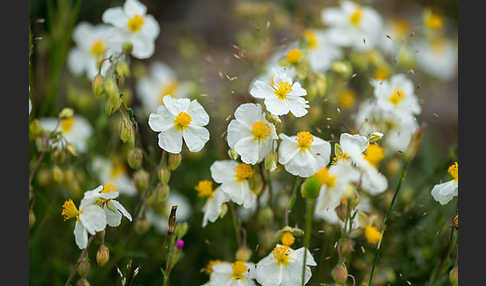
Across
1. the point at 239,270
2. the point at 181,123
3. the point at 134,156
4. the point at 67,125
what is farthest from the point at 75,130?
the point at 239,270

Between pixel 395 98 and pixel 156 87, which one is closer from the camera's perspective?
pixel 395 98

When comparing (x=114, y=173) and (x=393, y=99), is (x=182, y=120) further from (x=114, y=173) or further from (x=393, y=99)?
(x=114, y=173)

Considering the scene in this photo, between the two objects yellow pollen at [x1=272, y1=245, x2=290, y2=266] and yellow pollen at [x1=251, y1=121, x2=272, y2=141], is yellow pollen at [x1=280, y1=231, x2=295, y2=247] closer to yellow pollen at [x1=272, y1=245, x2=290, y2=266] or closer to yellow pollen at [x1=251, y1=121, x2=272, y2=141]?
yellow pollen at [x1=272, y1=245, x2=290, y2=266]

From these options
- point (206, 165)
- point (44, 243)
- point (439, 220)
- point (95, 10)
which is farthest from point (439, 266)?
point (95, 10)

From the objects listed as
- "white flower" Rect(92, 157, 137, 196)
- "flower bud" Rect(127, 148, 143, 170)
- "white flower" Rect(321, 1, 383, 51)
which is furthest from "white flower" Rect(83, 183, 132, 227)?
"white flower" Rect(321, 1, 383, 51)

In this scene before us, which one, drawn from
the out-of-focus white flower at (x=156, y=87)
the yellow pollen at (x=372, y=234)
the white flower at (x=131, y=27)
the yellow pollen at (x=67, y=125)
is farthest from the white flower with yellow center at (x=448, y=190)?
the out-of-focus white flower at (x=156, y=87)

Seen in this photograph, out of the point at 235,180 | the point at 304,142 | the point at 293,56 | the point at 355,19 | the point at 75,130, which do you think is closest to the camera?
the point at 304,142
